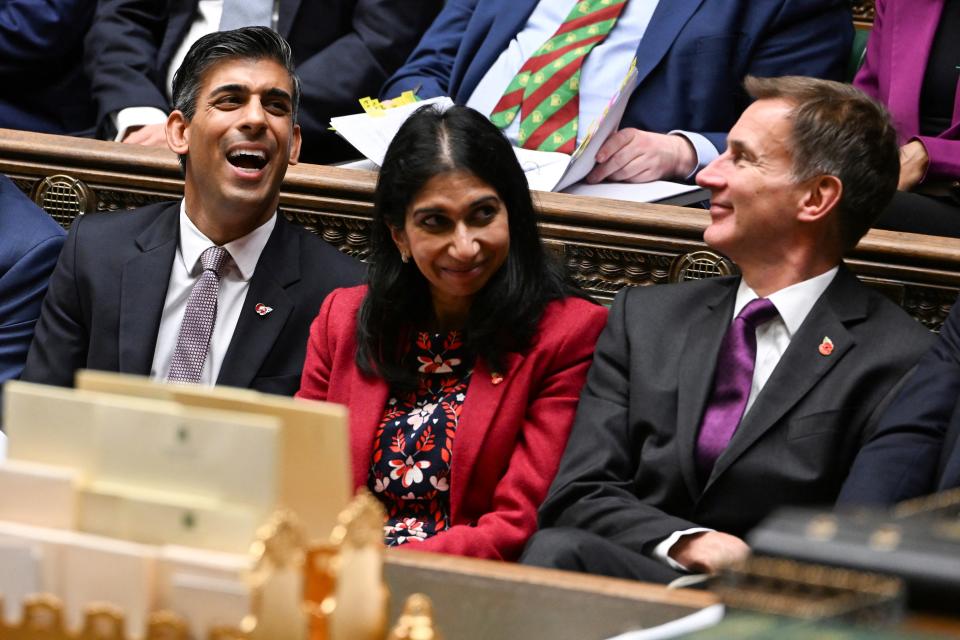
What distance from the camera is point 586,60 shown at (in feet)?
9.55

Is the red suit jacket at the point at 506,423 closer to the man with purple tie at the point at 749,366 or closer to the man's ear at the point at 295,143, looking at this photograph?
the man with purple tie at the point at 749,366

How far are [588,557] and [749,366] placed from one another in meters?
0.40

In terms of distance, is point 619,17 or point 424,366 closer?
point 424,366

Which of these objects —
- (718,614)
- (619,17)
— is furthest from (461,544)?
(619,17)

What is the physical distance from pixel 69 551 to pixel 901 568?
61 cm

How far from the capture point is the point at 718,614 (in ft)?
4.11

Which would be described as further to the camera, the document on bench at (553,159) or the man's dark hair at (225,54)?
the document on bench at (553,159)

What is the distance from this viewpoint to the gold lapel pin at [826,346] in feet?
6.53

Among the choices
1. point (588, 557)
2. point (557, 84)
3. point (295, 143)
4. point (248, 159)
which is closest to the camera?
point (588, 557)

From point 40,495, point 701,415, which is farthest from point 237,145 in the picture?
point 40,495

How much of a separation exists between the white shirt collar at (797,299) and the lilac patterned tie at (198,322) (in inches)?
33.3

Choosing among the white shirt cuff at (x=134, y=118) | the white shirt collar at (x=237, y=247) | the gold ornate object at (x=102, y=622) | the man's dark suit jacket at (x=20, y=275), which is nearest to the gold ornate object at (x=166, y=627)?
the gold ornate object at (x=102, y=622)

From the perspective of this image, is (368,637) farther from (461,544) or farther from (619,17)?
(619,17)

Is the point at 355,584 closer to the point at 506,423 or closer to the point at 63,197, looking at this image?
the point at 506,423
